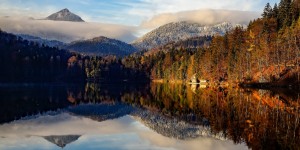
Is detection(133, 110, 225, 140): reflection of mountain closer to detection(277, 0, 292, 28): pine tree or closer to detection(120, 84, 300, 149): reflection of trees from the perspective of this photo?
detection(120, 84, 300, 149): reflection of trees

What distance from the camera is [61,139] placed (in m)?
31.7

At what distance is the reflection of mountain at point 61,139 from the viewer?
29670mm

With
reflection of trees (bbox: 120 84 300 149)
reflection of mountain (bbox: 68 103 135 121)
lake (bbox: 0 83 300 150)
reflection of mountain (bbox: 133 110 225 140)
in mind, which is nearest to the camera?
lake (bbox: 0 83 300 150)

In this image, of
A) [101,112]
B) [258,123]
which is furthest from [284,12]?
[258,123]

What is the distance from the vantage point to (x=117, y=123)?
145ft

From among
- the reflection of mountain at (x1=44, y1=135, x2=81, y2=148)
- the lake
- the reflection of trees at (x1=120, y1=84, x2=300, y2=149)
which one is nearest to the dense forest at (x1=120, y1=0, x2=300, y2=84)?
the reflection of trees at (x1=120, y1=84, x2=300, y2=149)

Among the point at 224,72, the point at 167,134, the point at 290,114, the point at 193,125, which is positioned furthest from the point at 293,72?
the point at 167,134

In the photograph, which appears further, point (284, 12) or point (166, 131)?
point (284, 12)

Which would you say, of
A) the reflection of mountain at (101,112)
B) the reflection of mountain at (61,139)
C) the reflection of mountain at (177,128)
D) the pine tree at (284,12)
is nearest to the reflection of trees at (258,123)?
the reflection of mountain at (177,128)

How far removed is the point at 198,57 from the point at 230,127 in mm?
149630

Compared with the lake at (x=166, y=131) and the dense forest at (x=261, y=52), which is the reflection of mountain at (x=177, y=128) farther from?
the dense forest at (x=261, y=52)

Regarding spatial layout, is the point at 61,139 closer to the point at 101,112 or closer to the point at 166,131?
the point at 166,131

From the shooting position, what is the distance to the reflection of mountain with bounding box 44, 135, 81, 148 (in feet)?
97.3

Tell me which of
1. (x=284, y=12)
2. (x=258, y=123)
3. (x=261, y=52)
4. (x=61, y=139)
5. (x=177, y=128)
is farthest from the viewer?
(x=284, y=12)
